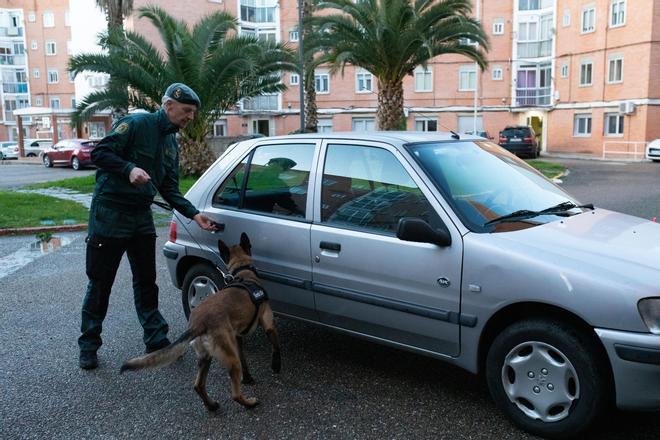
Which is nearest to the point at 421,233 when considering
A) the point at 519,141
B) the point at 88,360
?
the point at 88,360

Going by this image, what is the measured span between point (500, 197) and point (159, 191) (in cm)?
249

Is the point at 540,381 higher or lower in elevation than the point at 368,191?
lower

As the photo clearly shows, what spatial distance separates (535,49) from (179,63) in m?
31.0

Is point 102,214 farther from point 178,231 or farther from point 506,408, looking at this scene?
point 506,408

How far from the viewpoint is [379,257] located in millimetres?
3824

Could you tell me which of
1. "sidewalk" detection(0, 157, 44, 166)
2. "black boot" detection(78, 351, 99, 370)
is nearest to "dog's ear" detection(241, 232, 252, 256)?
"black boot" detection(78, 351, 99, 370)

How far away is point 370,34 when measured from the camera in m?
18.5

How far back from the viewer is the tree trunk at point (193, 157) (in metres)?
19.0

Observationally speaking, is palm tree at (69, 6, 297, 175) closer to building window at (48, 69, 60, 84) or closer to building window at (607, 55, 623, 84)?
building window at (607, 55, 623, 84)

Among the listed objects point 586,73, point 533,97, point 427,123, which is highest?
point 586,73

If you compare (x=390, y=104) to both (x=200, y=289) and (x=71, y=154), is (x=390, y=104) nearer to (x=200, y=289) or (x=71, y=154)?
(x=200, y=289)

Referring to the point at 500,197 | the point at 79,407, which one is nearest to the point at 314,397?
the point at 79,407

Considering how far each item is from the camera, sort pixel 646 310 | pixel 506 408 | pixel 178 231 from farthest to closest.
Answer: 1. pixel 178 231
2. pixel 506 408
3. pixel 646 310

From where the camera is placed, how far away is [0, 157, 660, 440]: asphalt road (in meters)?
3.51
